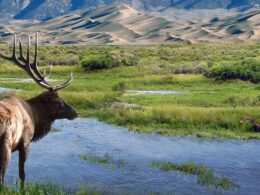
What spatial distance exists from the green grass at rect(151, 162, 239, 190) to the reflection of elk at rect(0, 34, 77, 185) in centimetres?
398

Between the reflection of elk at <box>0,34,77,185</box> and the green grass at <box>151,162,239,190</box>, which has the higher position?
the reflection of elk at <box>0,34,77,185</box>

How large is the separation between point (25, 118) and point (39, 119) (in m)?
0.95

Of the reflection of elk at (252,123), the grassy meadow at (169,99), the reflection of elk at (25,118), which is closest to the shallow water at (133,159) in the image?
the grassy meadow at (169,99)

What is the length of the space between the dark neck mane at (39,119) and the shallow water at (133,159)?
191 cm

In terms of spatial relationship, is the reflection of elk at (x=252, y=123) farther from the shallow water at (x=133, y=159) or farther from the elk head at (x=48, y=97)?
the elk head at (x=48, y=97)

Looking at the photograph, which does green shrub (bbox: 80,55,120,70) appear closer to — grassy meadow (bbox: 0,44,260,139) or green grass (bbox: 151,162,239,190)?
grassy meadow (bbox: 0,44,260,139)

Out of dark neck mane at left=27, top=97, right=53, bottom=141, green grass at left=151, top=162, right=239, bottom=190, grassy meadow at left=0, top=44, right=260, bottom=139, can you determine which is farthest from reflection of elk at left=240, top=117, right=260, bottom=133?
dark neck mane at left=27, top=97, right=53, bottom=141

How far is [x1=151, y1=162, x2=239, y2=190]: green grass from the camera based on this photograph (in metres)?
14.9

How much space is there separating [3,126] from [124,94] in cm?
2545

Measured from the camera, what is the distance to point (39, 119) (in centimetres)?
1353

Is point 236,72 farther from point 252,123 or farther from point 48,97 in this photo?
point 48,97

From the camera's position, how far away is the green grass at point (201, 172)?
14.9 m

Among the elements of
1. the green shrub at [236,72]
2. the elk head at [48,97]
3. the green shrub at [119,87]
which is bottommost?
the green shrub at [119,87]

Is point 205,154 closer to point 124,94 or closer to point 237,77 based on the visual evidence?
point 124,94
